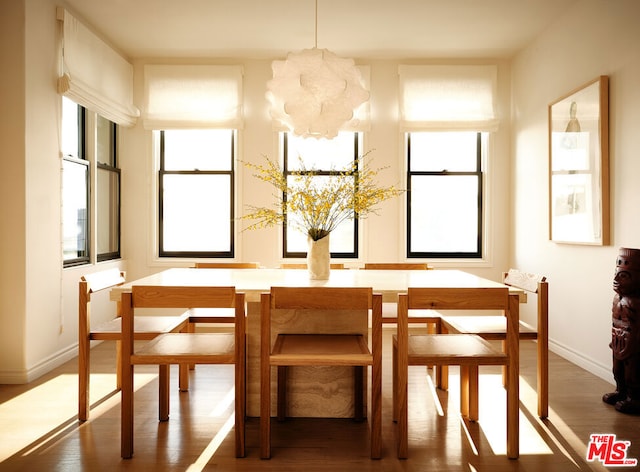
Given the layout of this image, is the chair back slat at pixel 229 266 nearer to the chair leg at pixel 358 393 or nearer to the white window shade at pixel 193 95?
the chair leg at pixel 358 393

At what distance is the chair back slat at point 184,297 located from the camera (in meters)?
2.29

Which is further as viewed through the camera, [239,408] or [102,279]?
[102,279]

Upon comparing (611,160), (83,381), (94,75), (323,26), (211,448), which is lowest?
(211,448)

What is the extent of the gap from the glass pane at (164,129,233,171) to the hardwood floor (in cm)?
265

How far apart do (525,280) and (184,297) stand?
6.44 ft

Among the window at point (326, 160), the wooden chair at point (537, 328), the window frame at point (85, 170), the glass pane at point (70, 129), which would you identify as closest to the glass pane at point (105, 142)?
the window frame at point (85, 170)

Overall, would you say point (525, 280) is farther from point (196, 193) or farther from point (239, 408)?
point (196, 193)

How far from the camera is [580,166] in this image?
385 cm

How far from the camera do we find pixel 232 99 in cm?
520

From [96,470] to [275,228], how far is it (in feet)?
11.0

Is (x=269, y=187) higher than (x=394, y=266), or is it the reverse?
(x=269, y=187)

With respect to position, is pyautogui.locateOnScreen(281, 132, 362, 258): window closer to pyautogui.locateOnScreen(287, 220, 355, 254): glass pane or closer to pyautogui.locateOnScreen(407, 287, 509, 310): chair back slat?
pyautogui.locateOnScreen(287, 220, 355, 254): glass pane
